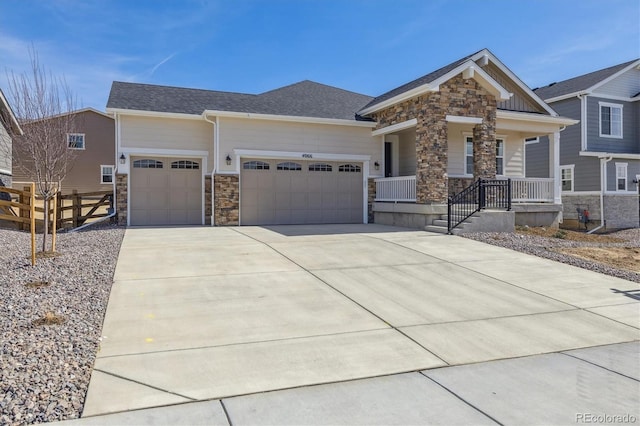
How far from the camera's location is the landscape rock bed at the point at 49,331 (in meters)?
3.13

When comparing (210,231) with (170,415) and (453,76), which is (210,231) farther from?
(170,415)

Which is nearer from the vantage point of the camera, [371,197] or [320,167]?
[320,167]

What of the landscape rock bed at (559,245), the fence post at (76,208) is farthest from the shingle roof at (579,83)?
the fence post at (76,208)

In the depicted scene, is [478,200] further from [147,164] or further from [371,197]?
[147,164]

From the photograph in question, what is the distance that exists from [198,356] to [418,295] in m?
3.52

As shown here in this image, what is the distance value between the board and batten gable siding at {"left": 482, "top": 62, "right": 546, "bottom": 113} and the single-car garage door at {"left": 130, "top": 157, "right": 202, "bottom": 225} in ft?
38.9

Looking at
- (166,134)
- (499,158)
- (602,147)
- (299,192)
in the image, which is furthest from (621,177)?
(166,134)

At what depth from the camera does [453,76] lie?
13617 mm

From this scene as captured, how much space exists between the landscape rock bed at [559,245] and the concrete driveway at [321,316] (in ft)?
1.85

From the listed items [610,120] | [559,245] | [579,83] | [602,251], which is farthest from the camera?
[579,83]

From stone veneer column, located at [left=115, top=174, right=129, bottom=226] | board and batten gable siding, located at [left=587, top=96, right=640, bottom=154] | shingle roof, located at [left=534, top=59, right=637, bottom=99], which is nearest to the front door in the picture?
stone veneer column, located at [left=115, top=174, right=129, bottom=226]

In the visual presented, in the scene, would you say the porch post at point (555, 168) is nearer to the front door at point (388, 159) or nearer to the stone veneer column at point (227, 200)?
the front door at point (388, 159)

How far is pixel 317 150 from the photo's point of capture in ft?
52.5

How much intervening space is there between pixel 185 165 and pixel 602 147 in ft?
66.4
